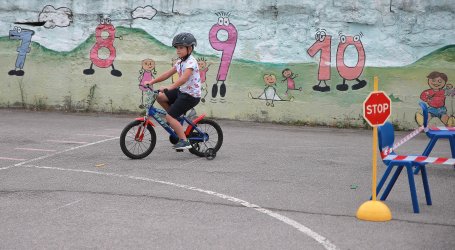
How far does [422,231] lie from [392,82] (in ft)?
29.3

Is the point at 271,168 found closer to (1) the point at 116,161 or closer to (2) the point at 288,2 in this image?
(1) the point at 116,161

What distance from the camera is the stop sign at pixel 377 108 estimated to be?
6.75 m

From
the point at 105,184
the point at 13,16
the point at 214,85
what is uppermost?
the point at 13,16

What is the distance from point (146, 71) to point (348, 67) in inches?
194

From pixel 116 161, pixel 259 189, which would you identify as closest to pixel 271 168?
pixel 259 189

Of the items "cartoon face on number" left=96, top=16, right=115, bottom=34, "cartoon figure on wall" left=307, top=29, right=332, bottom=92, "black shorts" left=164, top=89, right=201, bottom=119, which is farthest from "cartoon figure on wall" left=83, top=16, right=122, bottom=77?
"black shorts" left=164, top=89, right=201, bottom=119

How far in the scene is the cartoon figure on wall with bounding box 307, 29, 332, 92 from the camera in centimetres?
1525

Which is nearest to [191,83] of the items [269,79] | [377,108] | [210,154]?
[210,154]

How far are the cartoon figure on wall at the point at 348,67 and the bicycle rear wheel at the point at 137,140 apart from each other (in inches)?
245

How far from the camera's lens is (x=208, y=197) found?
775 centimetres

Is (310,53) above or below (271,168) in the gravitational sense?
above

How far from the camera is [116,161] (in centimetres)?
1014

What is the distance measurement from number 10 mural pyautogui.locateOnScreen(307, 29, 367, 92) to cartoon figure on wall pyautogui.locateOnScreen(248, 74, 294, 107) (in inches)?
37.5

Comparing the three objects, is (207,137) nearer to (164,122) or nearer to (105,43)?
(164,122)
